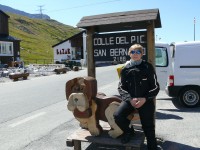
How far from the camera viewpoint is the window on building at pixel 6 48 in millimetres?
51531

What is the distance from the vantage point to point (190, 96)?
10.6m

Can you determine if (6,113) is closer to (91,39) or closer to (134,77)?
(91,39)

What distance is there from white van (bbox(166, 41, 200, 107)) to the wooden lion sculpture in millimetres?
4973

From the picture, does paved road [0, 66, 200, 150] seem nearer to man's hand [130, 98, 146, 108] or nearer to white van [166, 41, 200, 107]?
white van [166, 41, 200, 107]

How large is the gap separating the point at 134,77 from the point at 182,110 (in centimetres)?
529

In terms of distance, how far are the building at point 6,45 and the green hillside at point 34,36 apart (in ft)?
130

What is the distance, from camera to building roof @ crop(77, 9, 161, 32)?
6880 mm


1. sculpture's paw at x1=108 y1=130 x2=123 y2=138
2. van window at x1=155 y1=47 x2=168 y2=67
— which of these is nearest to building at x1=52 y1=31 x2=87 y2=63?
van window at x1=155 y1=47 x2=168 y2=67

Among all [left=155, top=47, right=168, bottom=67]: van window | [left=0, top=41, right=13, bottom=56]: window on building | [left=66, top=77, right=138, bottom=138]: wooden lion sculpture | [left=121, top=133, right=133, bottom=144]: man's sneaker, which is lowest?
[left=121, top=133, right=133, bottom=144]: man's sneaker

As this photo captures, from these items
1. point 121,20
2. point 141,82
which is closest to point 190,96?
point 121,20

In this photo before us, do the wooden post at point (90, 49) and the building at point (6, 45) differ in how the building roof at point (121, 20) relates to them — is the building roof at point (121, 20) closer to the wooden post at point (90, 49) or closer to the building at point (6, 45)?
the wooden post at point (90, 49)

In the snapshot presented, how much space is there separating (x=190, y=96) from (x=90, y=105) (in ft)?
18.4

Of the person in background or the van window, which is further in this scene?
the van window

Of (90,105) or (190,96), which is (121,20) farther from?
(190,96)
